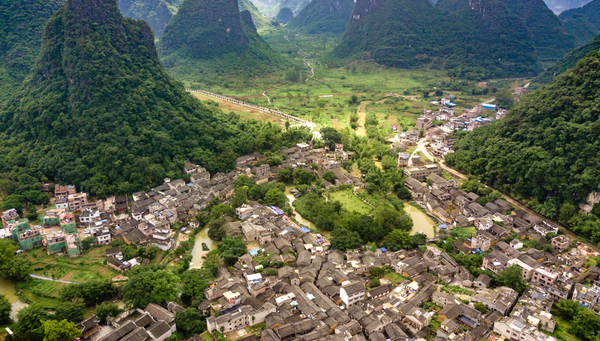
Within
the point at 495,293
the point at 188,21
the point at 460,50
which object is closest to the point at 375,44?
the point at 460,50

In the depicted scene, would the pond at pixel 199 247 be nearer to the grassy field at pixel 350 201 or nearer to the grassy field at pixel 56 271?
the grassy field at pixel 56 271

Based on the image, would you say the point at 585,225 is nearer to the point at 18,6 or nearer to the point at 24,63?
the point at 24,63

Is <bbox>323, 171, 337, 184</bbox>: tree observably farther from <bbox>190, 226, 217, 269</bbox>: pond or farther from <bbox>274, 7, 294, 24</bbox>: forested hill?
<bbox>274, 7, 294, 24</bbox>: forested hill

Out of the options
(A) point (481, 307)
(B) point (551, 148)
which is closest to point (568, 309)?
(A) point (481, 307)

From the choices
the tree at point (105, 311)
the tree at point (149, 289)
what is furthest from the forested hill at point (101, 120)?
the tree at point (105, 311)

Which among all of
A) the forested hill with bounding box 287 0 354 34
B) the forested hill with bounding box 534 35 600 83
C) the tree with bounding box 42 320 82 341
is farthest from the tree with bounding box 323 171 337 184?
the forested hill with bounding box 287 0 354 34
